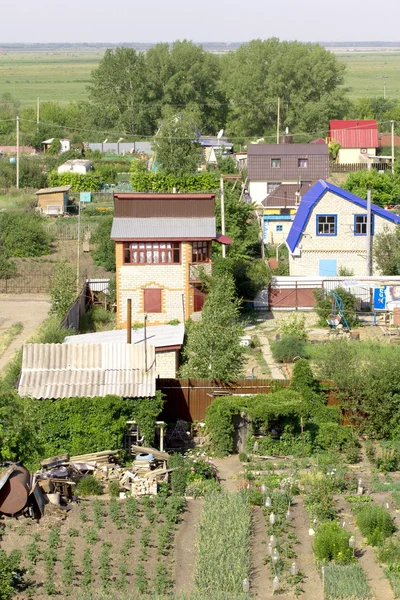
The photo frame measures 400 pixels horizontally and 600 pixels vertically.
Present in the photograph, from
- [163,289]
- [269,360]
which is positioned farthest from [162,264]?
[269,360]

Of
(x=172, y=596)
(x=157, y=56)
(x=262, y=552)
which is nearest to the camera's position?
(x=172, y=596)

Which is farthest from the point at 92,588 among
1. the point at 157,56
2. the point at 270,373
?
the point at 157,56

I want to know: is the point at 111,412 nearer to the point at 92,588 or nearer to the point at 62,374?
the point at 62,374

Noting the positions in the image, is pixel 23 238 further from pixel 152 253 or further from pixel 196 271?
pixel 196 271

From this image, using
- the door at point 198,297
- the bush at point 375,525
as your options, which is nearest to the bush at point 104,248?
the door at point 198,297

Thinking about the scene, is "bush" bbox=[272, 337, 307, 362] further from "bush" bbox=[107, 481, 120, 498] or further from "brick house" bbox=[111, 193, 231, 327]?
"bush" bbox=[107, 481, 120, 498]

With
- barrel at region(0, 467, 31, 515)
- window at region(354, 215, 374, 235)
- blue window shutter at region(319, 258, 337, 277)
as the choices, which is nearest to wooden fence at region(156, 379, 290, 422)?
barrel at region(0, 467, 31, 515)
